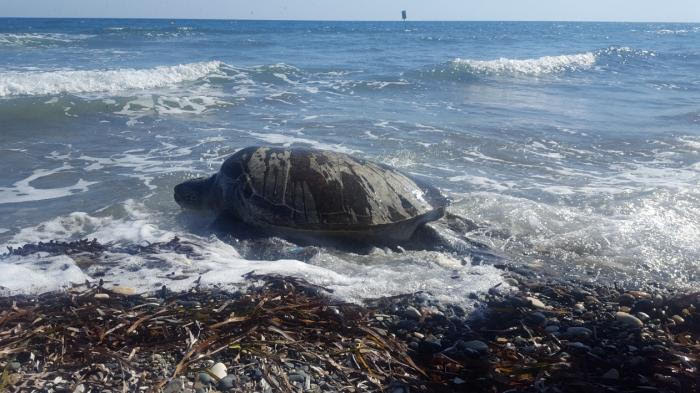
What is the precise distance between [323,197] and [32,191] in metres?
3.60

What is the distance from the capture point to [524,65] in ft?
74.0

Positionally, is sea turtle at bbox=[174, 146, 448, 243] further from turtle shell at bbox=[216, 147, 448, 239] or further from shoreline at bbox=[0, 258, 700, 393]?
shoreline at bbox=[0, 258, 700, 393]

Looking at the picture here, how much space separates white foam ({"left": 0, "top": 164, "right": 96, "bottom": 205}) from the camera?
6.08 meters

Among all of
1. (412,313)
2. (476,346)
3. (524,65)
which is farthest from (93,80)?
(524,65)

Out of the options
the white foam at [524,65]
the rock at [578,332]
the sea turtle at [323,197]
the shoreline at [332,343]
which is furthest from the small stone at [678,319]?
the white foam at [524,65]

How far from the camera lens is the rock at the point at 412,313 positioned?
3.39m

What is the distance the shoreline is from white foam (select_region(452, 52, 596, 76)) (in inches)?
Result: 698

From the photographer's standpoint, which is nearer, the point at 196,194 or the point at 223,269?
the point at 223,269

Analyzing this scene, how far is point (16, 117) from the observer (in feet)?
34.8

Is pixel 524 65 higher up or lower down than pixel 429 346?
higher up

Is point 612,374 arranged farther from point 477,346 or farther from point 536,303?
point 536,303

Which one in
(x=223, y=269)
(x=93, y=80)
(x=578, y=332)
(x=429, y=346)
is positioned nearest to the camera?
(x=429, y=346)

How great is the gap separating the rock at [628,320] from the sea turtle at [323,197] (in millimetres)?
1925

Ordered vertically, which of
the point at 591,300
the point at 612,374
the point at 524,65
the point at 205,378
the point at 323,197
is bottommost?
the point at 591,300
